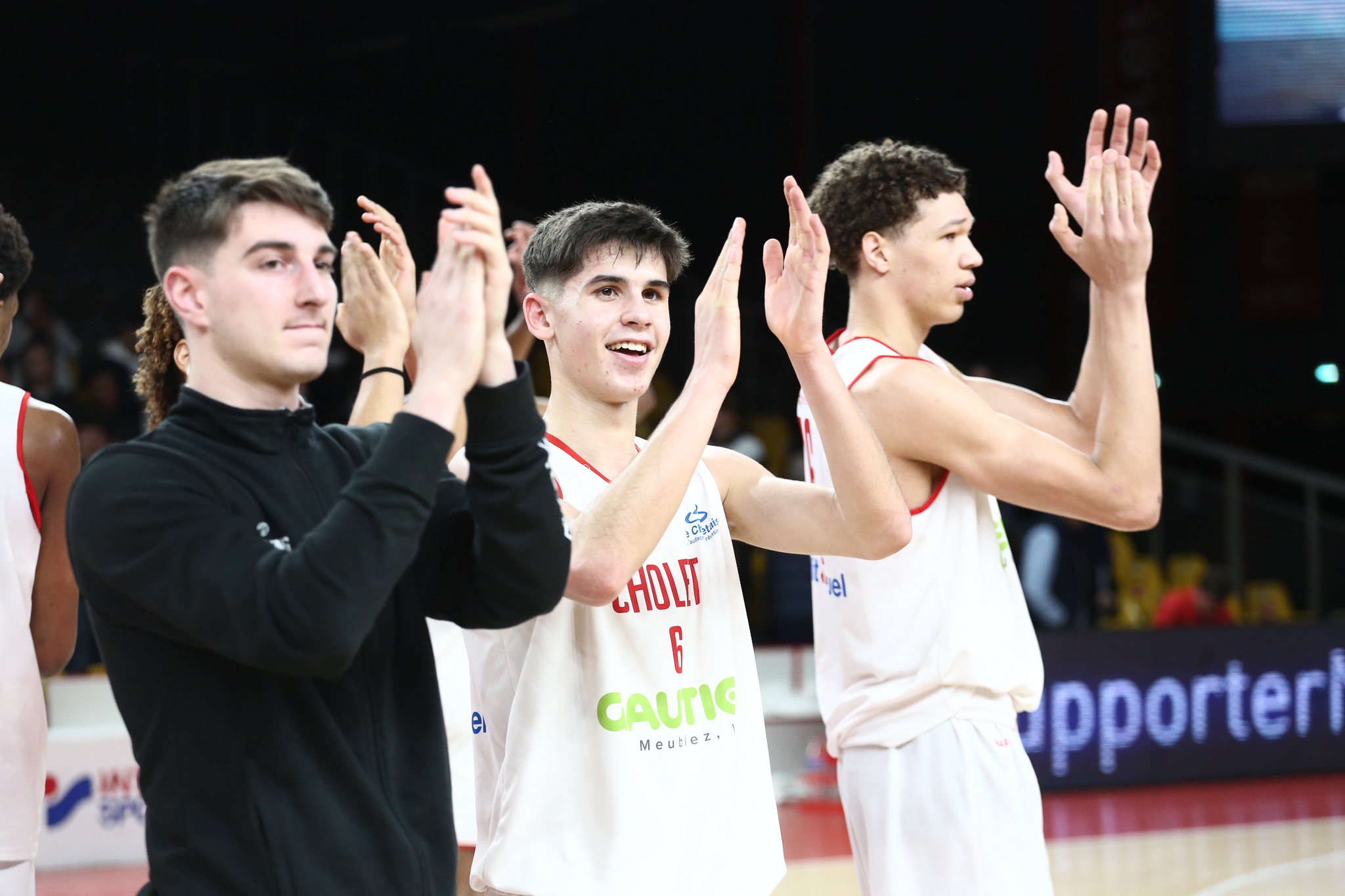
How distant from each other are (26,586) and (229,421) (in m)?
1.04

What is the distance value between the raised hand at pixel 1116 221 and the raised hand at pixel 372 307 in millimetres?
1378

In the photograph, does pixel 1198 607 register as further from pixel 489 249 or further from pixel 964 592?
pixel 489 249

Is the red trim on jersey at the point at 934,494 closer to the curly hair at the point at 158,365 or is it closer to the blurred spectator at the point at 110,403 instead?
the curly hair at the point at 158,365

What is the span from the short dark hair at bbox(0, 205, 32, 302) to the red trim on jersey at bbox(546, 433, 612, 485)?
3.59ft

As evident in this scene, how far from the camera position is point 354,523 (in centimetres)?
164

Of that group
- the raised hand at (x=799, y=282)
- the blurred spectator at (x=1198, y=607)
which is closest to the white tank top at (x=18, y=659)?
the raised hand at (x=799, y=282)

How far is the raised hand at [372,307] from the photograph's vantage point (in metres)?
2.52

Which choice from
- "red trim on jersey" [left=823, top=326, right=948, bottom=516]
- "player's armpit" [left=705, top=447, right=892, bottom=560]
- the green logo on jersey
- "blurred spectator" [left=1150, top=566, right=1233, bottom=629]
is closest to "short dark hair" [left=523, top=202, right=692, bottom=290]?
"player's armpit" [left=705, top=447, right=892, bottom=560]

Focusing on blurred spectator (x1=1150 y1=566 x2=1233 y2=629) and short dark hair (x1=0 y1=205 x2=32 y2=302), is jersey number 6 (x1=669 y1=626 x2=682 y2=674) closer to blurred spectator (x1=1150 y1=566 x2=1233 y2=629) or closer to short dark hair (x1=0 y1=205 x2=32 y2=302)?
short dark hair (x1=0 y1=205 x2=32 y2=302)

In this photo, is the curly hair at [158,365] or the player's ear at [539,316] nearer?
the player's ear at [539,316]

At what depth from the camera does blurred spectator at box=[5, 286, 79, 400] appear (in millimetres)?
10258

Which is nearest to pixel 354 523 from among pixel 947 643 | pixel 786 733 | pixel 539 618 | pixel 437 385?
pixel 437 385

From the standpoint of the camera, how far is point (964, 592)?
302 cm

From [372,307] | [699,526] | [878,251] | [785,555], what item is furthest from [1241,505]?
[372,307]
